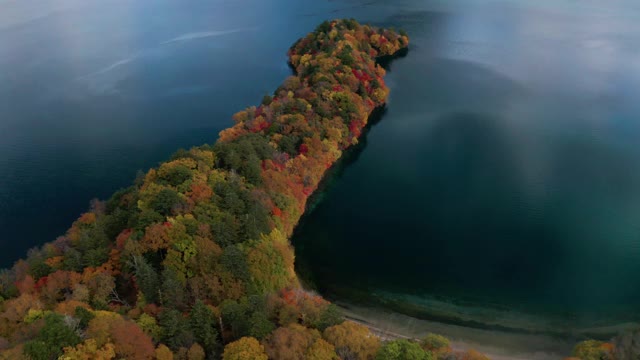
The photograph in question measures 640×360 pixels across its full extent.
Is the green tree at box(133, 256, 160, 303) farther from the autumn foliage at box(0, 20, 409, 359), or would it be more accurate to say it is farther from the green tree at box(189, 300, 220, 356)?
the green tree at box(189, 300, 220, 356)

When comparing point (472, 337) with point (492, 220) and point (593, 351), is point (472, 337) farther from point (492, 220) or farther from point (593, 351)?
point (492, 220)

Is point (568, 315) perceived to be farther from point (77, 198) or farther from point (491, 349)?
point (77, 198)

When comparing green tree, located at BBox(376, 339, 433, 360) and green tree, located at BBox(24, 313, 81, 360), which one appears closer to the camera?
green tree, located at BBox(24, 313, 81, 360)

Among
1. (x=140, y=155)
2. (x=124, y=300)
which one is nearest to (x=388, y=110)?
(x=140, y=155)

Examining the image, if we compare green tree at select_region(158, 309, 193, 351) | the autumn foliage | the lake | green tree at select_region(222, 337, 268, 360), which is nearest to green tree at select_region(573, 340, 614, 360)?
the lake

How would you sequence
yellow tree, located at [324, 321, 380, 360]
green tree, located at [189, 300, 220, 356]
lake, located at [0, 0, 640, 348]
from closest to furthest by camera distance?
yellow tree, located at [324, 321, 380, 360]
green tree, located at [189, 300, 220, 356]
lake, located at [0, 0, 640, 348]

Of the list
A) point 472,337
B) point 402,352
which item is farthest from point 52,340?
point 472,337

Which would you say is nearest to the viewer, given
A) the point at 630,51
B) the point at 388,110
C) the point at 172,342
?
the point at 172,342
